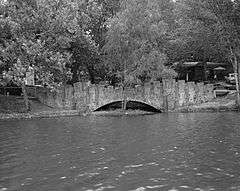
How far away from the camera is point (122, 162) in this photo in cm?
1842

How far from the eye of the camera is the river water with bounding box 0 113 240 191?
47.3ft

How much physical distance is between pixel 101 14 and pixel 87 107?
18.1m

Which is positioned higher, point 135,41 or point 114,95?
point 135,41

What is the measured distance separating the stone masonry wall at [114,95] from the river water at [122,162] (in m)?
31.1

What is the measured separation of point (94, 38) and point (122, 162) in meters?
52.2

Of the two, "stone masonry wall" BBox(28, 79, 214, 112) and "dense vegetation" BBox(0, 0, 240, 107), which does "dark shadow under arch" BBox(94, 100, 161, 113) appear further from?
"dense vegetation" BBox(0, 0, 240, 107)

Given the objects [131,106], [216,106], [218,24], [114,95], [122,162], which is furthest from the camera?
[131,106]

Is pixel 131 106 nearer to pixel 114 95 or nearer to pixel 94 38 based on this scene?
pixel 114 95

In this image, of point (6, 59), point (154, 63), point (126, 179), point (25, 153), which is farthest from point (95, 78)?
point (126, 179)

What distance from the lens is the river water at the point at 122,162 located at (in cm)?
1442

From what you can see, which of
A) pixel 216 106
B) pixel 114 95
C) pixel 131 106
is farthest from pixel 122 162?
pixel 131 106

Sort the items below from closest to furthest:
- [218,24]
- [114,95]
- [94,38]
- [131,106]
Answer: [218,24] < [114,95] < [131,106] < [94,38]

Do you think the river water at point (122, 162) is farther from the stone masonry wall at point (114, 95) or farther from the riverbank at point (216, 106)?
the stone masonry wall at point (114, 95)

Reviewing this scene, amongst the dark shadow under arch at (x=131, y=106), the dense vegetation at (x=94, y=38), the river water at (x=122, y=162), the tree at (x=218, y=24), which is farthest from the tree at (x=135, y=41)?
the river water at (x=122, y=162)
